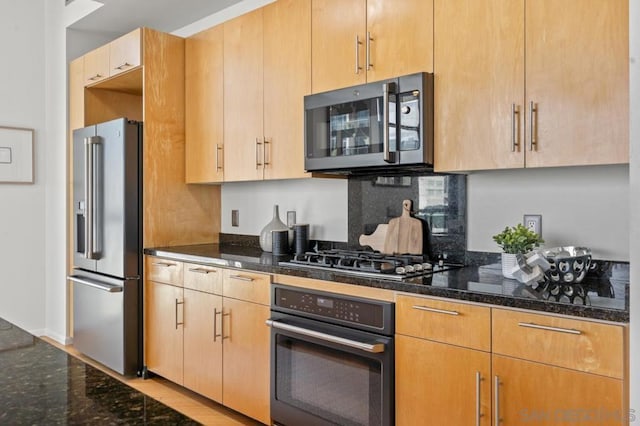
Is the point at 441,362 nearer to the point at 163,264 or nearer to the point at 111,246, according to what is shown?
the point at 163,264

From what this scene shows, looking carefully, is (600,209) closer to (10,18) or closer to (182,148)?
(182,148)

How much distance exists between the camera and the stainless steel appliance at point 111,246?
3.35m

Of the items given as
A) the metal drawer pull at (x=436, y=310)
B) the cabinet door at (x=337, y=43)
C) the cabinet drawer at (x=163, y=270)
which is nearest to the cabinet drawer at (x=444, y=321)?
the metal drawer pull at (x=436, y=310)

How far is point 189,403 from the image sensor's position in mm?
3049

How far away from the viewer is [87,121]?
3.98 metres

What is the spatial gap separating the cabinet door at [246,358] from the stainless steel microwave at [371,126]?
811 mm

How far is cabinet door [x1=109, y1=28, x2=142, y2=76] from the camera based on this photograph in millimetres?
3398

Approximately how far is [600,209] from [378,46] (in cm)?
118

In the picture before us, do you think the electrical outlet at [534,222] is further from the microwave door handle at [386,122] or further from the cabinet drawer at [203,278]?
the cabinet drawer at [203,278]

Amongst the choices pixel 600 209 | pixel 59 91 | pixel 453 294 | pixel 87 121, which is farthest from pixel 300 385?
pixel 59 91

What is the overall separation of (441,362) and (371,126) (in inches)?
43.3

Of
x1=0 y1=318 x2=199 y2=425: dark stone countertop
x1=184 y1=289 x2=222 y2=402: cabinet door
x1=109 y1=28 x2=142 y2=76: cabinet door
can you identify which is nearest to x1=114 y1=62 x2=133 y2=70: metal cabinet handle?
x1=109 y1=28 x2=142 y2=76: cabinet door

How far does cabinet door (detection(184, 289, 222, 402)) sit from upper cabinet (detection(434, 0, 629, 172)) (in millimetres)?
1481

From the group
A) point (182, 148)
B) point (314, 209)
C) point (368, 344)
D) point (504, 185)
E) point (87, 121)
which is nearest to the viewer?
point (368, 344)
